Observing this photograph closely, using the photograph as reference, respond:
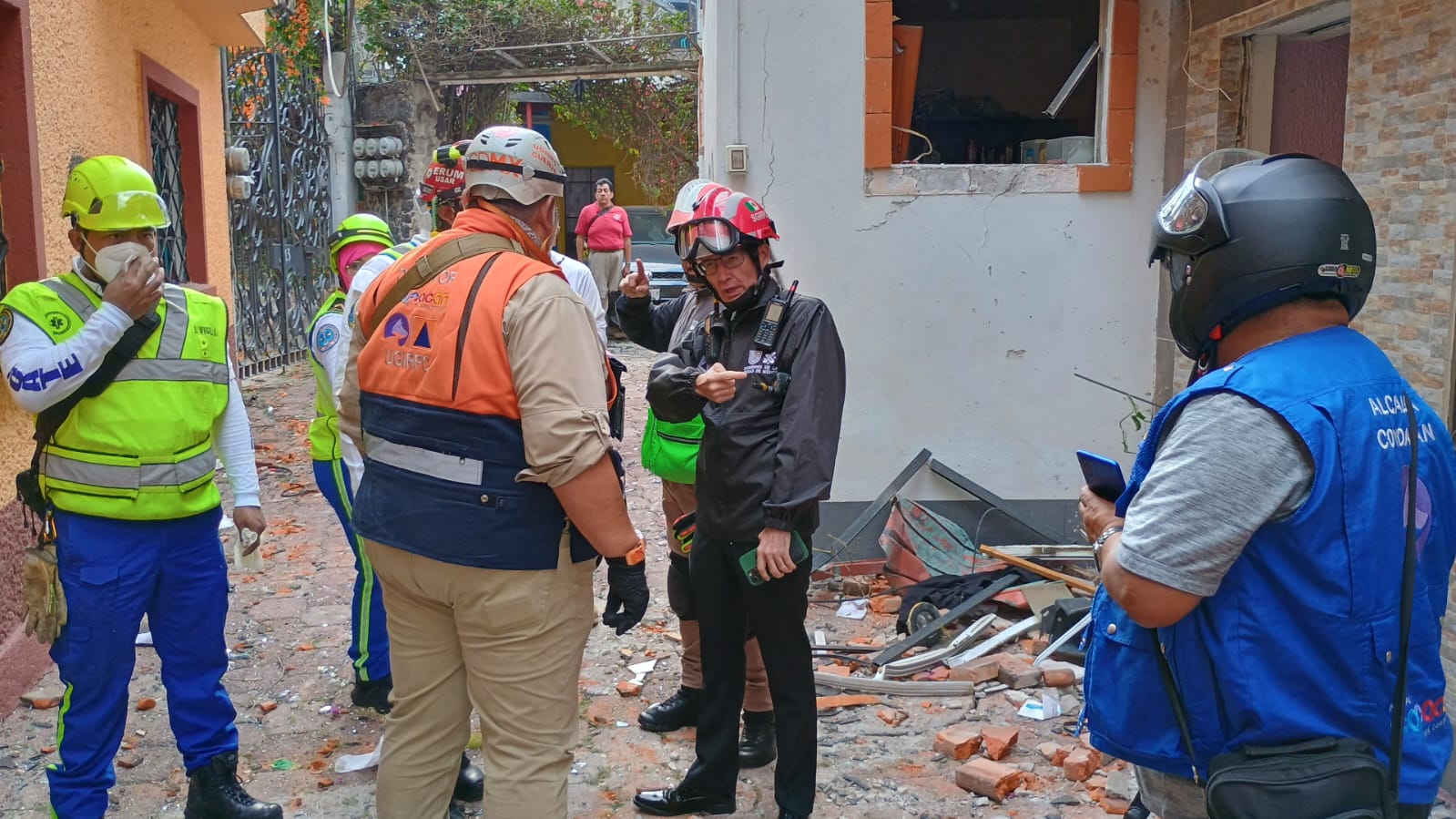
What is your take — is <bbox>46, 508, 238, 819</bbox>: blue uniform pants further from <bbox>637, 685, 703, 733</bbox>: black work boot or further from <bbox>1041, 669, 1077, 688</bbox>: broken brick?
<bbox>1041, 669, 1077, 688</bbox>: broken brick

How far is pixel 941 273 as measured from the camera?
6.36 m

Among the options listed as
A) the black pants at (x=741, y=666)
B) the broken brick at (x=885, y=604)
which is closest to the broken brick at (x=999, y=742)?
the black pants at (x=741, y=666)

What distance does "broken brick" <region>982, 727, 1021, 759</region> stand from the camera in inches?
167

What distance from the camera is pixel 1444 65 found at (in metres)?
3.95

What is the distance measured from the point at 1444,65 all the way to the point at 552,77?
539 inches

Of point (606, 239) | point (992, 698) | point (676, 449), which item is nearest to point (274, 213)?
point (606, 239)

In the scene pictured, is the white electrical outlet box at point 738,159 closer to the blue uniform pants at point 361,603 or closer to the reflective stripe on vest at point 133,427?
the blue uniform pants at point 361,603

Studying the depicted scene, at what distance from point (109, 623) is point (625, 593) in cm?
159

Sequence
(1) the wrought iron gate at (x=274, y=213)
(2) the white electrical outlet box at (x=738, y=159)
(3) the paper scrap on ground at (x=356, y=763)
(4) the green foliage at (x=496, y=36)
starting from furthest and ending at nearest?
1. (4) the green foliage at (x=496, y=36)
2. (1) the wrought iron gate at (x=274, y=213)
3. (2) the white electrical outlet box at (x=738, y=159)
4. (3) the paper scrap on ground at (x=356, y=763)

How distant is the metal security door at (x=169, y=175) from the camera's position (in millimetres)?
8000

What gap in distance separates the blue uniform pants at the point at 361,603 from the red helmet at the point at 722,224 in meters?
1.78

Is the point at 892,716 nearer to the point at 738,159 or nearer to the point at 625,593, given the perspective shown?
the point at 625,593

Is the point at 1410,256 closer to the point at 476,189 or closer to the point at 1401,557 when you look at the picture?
the point at 1401,557

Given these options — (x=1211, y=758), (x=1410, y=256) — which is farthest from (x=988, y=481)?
(x=1211, y=758)
